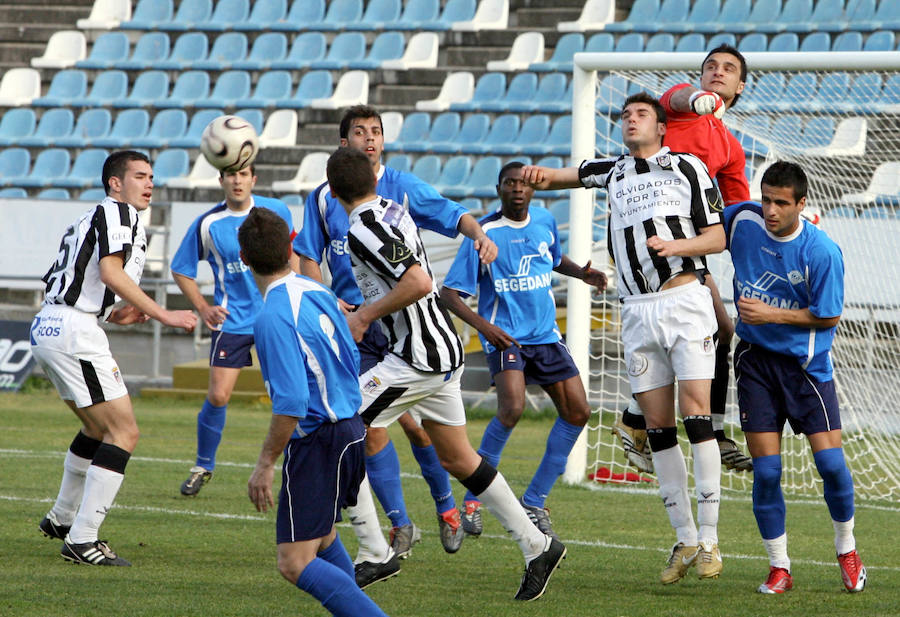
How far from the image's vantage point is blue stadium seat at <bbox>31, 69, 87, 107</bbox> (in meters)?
20.5

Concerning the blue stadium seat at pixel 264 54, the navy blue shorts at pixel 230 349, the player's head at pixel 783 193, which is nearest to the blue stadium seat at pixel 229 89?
the blue stadium seat at pixel 264 54

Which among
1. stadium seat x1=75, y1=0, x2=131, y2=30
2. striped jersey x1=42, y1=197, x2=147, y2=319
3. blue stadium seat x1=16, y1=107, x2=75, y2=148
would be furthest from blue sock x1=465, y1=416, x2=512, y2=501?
stadium seat x1=75, y1=0, x2=131, y2=30

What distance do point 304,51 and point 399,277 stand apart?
15767 mm

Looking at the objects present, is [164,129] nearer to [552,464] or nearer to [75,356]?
[552,464]

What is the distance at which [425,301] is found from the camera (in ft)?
18.2

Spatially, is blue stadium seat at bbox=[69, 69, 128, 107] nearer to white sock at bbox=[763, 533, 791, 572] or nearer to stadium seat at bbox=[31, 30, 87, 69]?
stadium seat at bbox=[31, 30, 87, 69]

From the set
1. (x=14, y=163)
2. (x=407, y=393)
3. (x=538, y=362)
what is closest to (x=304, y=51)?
(x=14, y=163)

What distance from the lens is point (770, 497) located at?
5762mm

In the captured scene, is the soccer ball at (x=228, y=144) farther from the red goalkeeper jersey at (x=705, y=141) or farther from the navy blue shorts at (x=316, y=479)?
the navy blue shorts at (x=316, y=479)

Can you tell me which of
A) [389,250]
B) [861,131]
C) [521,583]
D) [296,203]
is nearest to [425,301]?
[389,250]

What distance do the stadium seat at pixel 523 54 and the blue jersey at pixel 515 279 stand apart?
11.4 meters

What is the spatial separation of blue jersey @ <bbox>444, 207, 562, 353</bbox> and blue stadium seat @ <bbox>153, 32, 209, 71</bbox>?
13873mm

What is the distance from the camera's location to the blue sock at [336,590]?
13.9 feet

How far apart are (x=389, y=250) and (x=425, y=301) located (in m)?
0.49
